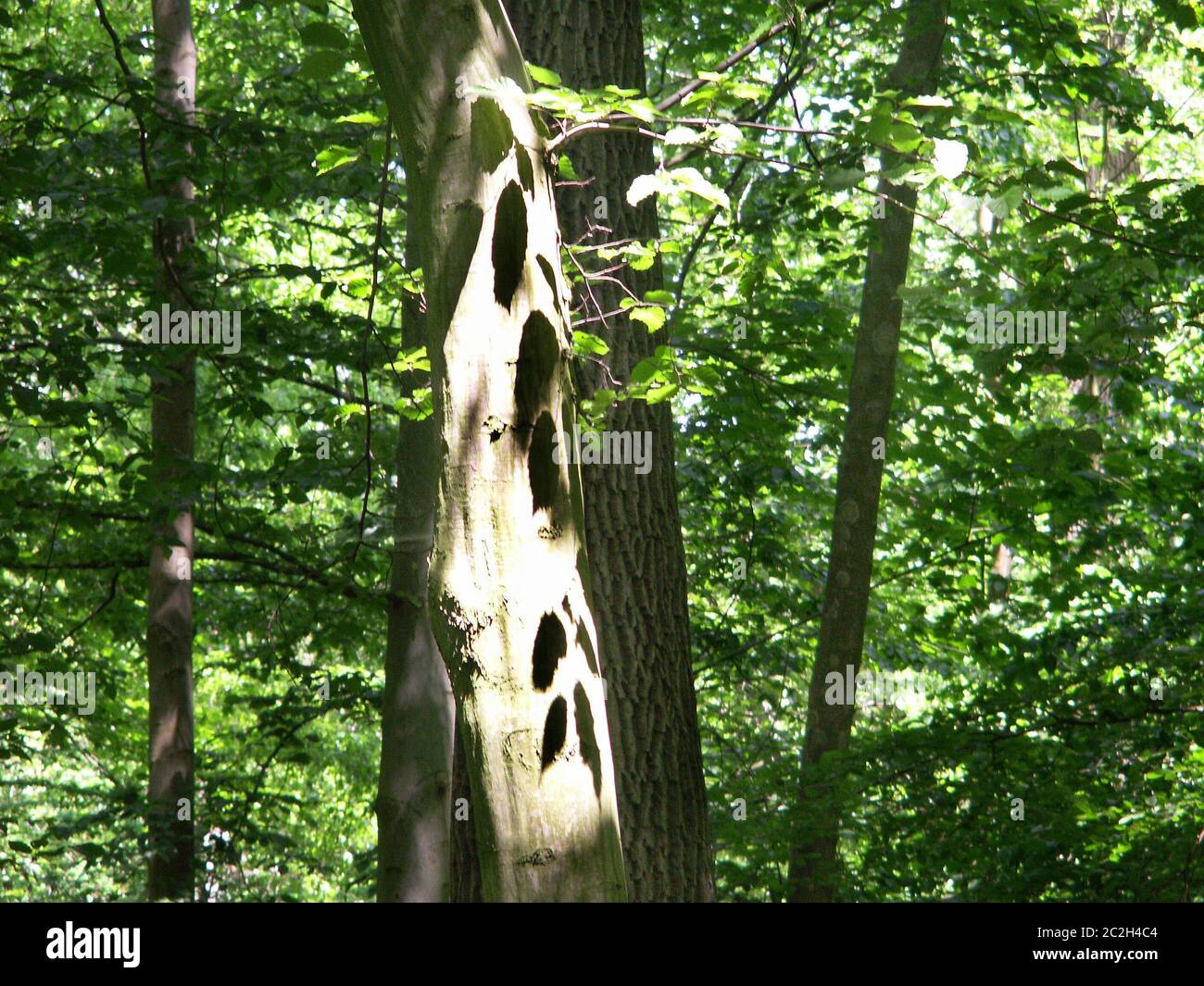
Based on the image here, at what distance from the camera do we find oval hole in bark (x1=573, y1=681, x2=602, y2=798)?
2037mm

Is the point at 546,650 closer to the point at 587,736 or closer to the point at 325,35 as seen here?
the point at 587,736

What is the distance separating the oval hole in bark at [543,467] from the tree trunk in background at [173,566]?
15.4ft

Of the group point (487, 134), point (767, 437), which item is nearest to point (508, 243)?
point (487, 134)

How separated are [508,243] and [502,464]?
45 centimetres

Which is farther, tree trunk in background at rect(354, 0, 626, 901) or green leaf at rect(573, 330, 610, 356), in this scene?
green leaf at rect(573, 330, 610, 356)

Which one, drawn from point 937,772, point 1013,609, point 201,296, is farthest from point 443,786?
point 1013,609

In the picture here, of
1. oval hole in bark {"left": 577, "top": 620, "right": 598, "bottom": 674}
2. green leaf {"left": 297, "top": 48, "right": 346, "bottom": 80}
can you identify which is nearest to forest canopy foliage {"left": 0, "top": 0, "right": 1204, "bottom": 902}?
green leaf {"left": 297, "top": 48, "right": 346, "bottom": 80}

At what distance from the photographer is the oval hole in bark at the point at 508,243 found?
85.4 inches

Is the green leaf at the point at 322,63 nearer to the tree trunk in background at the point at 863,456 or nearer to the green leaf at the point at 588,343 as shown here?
the green leaf at the point at 588,343

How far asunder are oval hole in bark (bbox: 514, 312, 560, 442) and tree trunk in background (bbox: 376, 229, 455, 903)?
4055mm

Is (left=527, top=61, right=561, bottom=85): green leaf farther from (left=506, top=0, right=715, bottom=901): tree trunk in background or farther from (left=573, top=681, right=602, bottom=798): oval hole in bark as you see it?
(left=573, top=681, right=602, bottom=798): oval hole in bark

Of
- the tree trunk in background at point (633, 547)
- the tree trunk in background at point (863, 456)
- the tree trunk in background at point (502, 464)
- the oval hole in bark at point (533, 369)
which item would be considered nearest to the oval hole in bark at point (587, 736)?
the tree trunk in background at point (502, 464)

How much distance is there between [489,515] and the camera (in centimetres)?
204

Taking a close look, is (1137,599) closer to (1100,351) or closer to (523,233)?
(1100,351)
